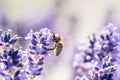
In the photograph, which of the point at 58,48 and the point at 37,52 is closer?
the point at 37,52

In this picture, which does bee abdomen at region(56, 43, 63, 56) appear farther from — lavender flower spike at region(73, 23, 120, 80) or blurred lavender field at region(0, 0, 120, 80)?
blurred lavender field at region(0, 0, 120, 80)

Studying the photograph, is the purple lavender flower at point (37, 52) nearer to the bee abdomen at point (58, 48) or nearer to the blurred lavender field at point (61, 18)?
the bee abdomen at point (58, 48)

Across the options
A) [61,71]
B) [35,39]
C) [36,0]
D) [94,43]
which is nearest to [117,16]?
[61,71]

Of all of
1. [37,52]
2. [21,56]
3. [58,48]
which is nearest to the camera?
[21,56]

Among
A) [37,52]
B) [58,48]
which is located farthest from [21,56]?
[58,48]

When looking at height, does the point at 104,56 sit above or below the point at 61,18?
below

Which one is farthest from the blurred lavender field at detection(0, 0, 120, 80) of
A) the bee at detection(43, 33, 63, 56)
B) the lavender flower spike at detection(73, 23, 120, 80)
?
the lavender flower spike at detection(73, 23, 120, 80)

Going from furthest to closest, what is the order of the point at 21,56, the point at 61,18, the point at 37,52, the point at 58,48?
1. the point at 61,18
2. the point at 58,48
3. the point at 37,52
4. the point at 21,56

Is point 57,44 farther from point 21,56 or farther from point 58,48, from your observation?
point 21,56

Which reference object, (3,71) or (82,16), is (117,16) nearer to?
(82,16)
